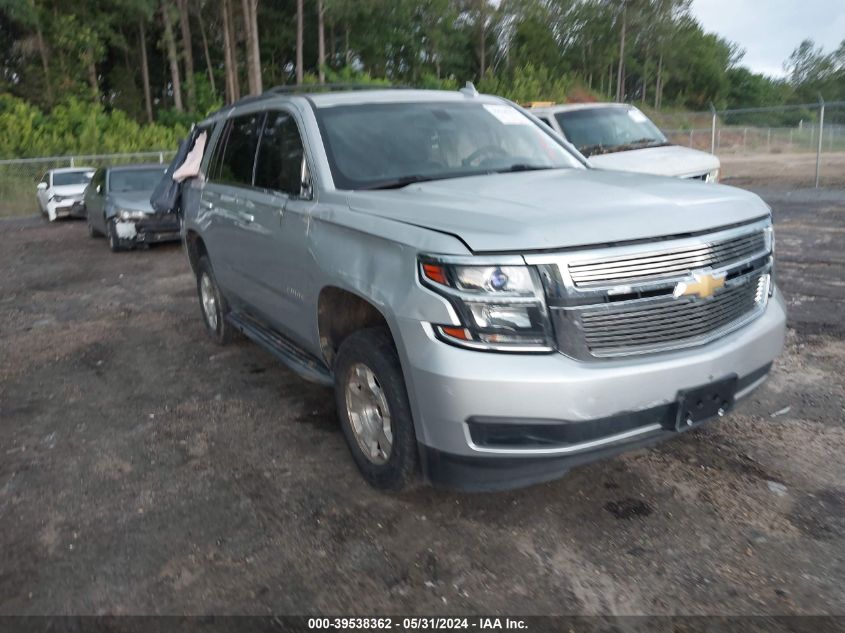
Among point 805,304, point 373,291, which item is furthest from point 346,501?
point 805,304

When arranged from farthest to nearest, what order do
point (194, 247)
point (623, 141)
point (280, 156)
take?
point (623, 141) → point (194, 247) → point (280, 156)

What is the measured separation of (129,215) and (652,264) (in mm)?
11728

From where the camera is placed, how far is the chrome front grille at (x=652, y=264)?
302 centimetres

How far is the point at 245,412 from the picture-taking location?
5156 mm

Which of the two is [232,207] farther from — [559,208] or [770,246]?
[770,246]

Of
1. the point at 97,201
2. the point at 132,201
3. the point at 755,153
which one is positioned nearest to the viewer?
the point at 132,201

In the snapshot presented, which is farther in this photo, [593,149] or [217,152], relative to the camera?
[593,149]

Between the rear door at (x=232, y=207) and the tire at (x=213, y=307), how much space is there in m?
0.25

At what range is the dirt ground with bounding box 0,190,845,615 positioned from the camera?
304cm

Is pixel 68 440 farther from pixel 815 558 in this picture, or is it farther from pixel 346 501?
pixel 815 558

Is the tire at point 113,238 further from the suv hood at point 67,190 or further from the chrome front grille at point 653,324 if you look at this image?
the chrome front grille at point 653,324

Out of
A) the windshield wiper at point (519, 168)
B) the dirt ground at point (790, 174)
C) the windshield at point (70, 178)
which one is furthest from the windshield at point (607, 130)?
the windshield at point (70, 178)

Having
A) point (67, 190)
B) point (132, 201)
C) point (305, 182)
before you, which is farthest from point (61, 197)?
point (305, 182)

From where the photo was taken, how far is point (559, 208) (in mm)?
3273
